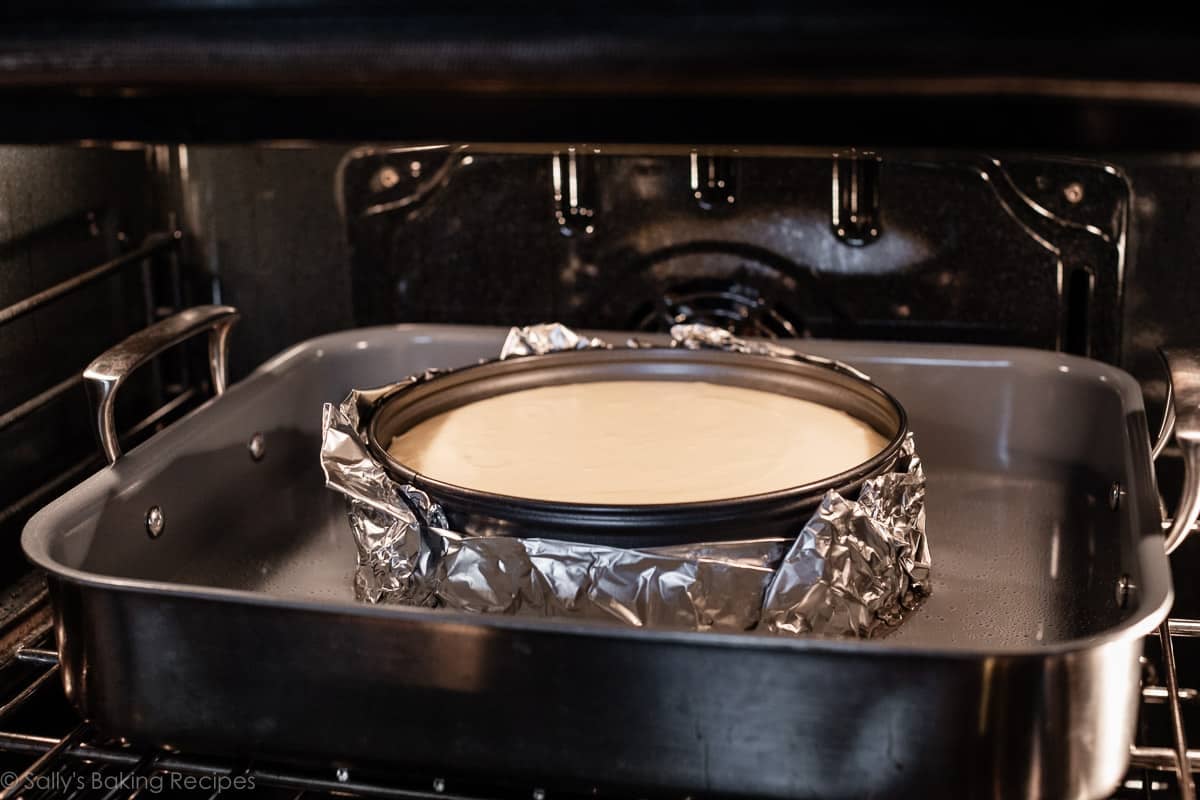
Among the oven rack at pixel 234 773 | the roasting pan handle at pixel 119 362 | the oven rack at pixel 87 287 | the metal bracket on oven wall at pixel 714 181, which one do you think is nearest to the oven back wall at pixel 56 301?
the oven rack at pixel 87 287

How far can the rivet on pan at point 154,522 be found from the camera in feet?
3.40

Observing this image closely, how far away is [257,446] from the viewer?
1.20 m

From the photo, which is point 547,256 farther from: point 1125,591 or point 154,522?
point 1125,591

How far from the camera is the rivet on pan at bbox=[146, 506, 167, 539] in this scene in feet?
3.40

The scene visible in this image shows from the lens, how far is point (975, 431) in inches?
49.0

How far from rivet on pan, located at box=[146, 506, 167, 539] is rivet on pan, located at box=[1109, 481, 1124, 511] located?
0.79 m

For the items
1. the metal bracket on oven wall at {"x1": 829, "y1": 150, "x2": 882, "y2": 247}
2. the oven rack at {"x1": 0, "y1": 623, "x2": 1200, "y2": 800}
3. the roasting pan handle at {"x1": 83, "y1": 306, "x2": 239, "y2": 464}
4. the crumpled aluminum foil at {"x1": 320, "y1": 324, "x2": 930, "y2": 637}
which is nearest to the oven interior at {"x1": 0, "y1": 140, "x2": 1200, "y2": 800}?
the metal bracket on oven wall at {"x1": 829, "y1": 150, "x2": 882, "y2": 247}

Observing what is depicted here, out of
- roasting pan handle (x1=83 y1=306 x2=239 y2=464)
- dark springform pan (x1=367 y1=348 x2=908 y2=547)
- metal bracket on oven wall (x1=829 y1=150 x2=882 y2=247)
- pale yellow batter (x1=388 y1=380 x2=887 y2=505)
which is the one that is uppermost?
metal bracket on oven wall (x1=829 y1=150 x2=882 y2=247)

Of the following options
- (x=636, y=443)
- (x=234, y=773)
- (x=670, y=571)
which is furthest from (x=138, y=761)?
(x=636, y=443)

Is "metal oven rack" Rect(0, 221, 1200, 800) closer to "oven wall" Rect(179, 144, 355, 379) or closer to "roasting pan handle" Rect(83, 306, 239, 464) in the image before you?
Result: "roasting pan handle" Rect(83, 306, 239, 464)

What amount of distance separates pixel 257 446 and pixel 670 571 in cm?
51

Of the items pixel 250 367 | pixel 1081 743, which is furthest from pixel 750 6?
pixel 250 367

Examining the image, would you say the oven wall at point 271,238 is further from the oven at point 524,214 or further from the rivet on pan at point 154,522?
the rivet on pan at point 154,522

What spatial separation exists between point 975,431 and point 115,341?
2.92 ft
